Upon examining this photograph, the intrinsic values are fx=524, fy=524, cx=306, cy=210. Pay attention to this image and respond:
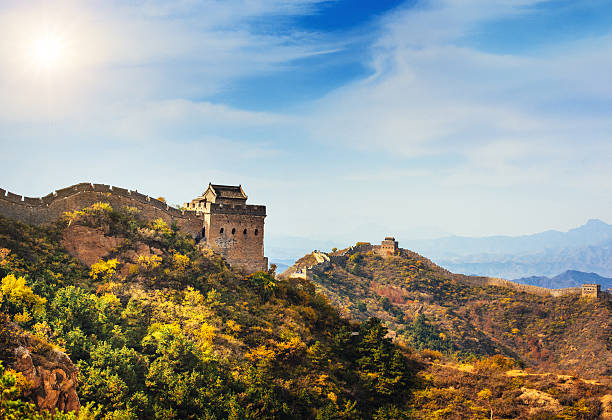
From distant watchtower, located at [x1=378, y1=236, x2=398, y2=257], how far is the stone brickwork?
168 feet

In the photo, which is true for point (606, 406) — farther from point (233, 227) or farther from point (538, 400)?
point (233, 227)

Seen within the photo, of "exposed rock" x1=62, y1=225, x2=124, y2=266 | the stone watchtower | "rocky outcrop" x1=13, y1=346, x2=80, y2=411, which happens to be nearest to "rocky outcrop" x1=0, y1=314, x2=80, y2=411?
"rocky outcrop" x1=13, y1=346, x2=80, y2=411

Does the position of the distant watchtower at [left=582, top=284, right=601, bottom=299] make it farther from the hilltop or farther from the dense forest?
the dense forest

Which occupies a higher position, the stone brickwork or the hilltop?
the stone brickwork

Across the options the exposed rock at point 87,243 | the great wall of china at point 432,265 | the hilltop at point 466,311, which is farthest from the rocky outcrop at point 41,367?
the great wall of china at point 432,265

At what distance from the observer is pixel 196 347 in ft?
80.2

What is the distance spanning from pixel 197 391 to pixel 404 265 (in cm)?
6304

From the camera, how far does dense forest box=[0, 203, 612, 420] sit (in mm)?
20422

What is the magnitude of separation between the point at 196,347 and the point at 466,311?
56386 mm

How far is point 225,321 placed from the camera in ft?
93.0

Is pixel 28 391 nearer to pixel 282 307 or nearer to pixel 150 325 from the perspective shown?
pixel 150 325

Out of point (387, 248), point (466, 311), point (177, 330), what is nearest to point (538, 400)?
point (177, 330)

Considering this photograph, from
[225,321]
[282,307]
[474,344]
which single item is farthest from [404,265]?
[225,321]

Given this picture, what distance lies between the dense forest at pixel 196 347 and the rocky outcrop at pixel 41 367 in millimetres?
72
